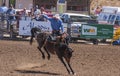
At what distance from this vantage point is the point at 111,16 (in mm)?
29266

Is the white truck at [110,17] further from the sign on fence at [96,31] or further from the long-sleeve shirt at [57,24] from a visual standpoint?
the long-sleeve shirt at [57,24]

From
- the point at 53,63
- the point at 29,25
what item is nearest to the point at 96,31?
the point at 29,25

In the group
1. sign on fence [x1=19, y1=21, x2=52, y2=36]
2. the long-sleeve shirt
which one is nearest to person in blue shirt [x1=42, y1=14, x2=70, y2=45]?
the long-sleeve shirt

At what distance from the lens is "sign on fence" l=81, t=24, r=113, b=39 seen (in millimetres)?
25375

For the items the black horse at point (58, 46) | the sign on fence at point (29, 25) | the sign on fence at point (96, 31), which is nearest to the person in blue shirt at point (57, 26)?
the black horse at point (58, 46)

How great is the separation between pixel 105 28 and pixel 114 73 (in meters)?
10.8

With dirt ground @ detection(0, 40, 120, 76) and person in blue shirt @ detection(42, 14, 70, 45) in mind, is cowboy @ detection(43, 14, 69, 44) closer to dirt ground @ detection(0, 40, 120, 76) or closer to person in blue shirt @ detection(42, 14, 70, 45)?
person in blue shirt @ detection(42, 14, 70, 45)

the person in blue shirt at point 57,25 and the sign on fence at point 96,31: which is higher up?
the person in blue shirt at point 57,25

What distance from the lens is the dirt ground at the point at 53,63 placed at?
14.5 metres

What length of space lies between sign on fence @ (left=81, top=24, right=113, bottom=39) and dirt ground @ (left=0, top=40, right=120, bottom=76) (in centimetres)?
424

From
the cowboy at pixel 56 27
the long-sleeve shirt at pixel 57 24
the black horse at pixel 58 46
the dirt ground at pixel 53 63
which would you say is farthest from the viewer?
the long-sleeve shirt at pixel 57 24

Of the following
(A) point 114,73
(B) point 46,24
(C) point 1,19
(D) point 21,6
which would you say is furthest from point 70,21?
(D) point 21,6

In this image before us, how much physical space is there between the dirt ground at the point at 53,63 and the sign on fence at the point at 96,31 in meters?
4.24

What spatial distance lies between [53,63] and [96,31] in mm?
9118
